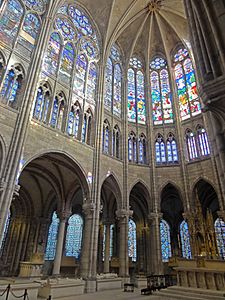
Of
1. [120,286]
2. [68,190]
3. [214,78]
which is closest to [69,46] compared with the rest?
[68,190]

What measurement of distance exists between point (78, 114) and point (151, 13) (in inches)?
573

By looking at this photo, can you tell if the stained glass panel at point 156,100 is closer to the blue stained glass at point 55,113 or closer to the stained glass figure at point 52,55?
the blue stained glass at point 55,113

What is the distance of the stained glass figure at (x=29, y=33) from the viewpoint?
46.3 ft

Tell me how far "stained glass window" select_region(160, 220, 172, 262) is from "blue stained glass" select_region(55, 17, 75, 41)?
19869 millimetres

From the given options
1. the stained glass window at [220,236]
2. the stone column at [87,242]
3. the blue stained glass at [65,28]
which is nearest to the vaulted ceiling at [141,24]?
the blue stained glass at [65,28]

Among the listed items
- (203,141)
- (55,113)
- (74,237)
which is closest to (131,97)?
(203,141)

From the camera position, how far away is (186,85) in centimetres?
2159

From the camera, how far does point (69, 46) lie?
18562mm

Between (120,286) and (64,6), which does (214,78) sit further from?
(64,6)

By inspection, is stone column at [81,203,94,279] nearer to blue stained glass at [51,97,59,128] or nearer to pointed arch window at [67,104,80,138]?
pointed arch window at [67,104,80,138]

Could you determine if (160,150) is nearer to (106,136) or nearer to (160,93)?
(106,136)

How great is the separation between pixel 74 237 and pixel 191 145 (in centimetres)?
1362

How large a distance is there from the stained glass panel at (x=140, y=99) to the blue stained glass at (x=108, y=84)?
10.5ft

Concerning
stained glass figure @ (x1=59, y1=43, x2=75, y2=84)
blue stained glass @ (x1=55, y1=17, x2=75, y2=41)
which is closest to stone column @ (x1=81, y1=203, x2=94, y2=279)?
stained glass figure @ (x1=59, y1=43, x2=75, y2=84)
